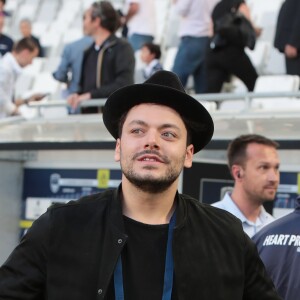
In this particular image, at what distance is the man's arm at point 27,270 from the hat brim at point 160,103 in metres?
0.50

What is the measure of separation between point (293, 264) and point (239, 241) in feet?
3.44

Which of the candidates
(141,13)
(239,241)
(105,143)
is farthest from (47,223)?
(141,13)

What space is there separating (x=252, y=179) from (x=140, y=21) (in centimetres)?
570

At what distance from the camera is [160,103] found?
3170 millimetres

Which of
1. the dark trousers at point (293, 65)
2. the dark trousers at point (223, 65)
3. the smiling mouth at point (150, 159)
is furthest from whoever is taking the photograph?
the dark trousers at point (223, 65)

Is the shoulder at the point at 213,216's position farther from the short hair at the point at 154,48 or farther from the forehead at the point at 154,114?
the short hair at the point at 154,48

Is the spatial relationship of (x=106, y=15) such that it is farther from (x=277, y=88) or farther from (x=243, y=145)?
(x=243, y=145)

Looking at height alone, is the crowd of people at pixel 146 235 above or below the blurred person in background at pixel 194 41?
below

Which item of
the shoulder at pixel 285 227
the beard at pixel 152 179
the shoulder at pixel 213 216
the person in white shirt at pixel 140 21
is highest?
the person in white shirt at pixel 140 21

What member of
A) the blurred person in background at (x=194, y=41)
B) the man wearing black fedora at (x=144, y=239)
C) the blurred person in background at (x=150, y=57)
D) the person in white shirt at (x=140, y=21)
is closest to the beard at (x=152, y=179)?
the man wearing black fedora at (x=144, y=239)

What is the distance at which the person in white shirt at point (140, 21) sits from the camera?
1153cm

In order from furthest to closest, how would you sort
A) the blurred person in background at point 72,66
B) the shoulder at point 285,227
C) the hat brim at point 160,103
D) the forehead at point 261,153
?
the blurred person in background at point 72,66
the forehead at point 261,153
the shoulder at point 285,227
the hat brim at point 160,103

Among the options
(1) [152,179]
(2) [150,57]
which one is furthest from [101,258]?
(2) [150,57]

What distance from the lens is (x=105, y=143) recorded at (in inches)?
302
